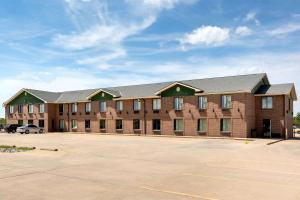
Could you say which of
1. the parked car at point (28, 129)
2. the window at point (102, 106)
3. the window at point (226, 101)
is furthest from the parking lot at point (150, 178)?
the parked car at point (28, 129)

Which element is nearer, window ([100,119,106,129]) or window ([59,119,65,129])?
window ([100,119,106,129])

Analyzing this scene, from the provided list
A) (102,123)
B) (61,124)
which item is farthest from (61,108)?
(102,123)

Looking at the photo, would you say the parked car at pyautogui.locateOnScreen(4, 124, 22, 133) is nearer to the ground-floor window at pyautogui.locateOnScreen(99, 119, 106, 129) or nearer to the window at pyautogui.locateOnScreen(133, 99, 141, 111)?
the ground-floor window at pyautogui.locateOnScreen(99, 119, 106, 129)

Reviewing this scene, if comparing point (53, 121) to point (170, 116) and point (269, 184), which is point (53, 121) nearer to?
point (170, 116)

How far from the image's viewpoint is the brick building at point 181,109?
119 ft

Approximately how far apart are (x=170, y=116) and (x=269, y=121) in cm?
1174

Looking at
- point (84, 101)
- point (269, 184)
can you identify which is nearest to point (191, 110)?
point (84, 101)

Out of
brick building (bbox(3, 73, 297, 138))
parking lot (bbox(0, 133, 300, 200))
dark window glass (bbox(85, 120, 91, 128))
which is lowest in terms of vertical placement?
parking lot (bbox(0, 133, 300, 200))

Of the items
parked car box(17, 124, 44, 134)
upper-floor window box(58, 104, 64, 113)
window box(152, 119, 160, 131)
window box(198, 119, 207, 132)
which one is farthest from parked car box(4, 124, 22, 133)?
window box(198, 119, 207, 132)

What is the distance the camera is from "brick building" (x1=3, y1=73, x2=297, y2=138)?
36.2 meters

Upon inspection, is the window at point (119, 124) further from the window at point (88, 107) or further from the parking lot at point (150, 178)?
the parking lot at point (150, 178)

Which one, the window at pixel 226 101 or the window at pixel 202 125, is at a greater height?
the window at pixel 226 101

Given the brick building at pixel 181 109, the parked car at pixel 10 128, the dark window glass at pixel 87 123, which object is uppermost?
the brick building at pixel 181 109

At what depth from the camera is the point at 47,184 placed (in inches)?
467
